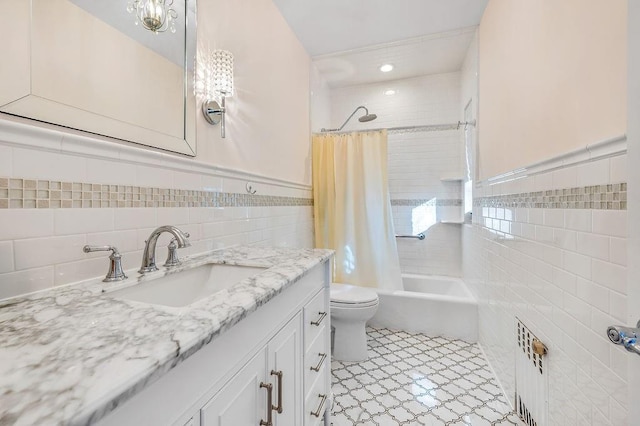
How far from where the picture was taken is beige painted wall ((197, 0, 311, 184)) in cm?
132

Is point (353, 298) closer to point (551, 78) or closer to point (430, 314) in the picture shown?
point (430, 314)

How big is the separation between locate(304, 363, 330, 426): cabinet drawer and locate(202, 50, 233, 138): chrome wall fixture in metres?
1.25

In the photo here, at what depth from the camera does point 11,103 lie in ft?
2.15

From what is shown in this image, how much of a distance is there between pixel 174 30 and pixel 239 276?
102 cm

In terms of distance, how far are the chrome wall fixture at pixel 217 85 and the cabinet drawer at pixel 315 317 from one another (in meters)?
0.94

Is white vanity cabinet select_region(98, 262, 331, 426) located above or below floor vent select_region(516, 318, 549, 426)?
above

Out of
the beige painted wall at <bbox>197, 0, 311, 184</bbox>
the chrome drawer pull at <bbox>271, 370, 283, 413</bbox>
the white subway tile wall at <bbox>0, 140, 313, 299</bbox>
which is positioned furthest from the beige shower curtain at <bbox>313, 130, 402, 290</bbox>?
the chrome drawer pull at <bbox>271, 370, 283, 413</bbox>

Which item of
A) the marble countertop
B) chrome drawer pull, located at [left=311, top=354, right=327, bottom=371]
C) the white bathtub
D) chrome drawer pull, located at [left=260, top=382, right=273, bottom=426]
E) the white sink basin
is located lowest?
the white bathtub

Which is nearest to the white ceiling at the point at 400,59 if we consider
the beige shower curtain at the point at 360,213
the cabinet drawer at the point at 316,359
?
the beige shower curtain at the point at 360,213

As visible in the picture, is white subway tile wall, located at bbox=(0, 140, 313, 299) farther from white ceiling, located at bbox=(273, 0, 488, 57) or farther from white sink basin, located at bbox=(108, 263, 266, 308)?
white ceiling, located at bbox=(273, 0, 488, 57)

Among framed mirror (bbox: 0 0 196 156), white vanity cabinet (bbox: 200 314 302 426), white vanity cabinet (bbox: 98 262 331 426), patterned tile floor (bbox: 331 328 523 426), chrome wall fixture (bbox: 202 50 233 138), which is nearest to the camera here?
white vanity cabinet (bbox: 98 262 331 426)

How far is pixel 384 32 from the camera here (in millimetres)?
2186

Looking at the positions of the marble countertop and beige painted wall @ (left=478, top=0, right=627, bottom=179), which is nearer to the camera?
the marble countertop

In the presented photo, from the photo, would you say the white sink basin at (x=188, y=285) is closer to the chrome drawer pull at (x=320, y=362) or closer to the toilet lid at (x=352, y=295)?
the chrome drawer pull at (x=320, y=362)
